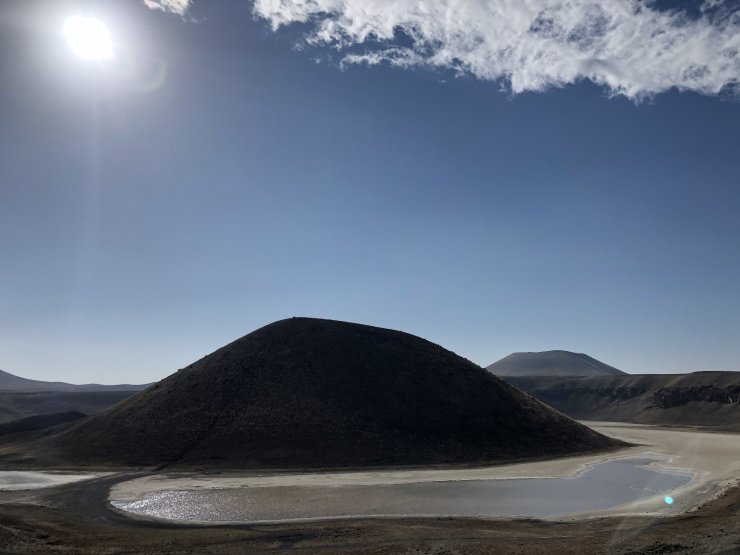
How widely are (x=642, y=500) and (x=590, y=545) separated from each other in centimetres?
1582

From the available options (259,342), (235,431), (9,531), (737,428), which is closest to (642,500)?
(9,531)

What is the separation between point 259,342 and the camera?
267ft

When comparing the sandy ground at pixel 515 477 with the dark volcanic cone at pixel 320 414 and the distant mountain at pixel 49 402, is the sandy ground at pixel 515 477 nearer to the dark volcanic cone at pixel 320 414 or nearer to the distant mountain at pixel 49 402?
the dark volcanic cone at pixel 320 414

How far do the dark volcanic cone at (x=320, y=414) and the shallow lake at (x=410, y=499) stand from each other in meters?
12.8

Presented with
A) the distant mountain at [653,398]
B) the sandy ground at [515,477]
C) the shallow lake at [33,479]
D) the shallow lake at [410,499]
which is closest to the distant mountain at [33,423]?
the shallow lake at [33,479]

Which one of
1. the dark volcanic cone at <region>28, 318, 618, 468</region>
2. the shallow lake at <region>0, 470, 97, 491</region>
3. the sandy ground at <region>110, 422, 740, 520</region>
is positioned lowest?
the sandy ground at <region>110, 422, 740, 520</region>

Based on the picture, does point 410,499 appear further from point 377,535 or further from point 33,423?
point 33,423

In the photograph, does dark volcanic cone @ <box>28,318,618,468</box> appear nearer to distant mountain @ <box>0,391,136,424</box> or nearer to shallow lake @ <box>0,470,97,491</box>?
shallow lake @ <box>0,470,97,491</box>

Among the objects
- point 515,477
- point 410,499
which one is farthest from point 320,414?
point 410,499

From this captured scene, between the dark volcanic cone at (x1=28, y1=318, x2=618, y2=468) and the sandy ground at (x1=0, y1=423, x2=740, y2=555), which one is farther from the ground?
the dark volcanic cone at (x1=28, y1=318, x2=618, y2=468)

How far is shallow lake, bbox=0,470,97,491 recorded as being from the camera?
145 feet

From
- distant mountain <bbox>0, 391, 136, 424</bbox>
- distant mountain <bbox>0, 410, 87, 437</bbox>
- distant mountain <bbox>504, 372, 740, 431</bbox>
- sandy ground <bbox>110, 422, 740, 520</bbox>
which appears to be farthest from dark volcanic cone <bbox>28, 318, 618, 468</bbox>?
distant mountain <bbox>0, 391, 136, 424</bbox>

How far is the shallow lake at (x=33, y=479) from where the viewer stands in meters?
44.1

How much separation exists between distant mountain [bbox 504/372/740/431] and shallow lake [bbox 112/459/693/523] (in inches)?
3700
